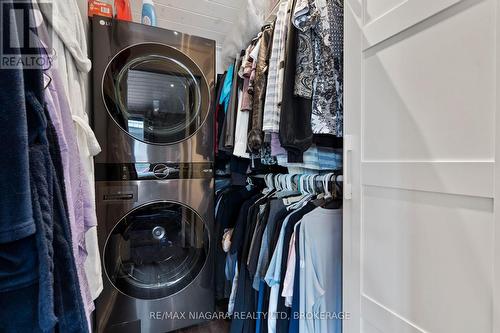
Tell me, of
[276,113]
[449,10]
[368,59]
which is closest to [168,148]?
[276,113]

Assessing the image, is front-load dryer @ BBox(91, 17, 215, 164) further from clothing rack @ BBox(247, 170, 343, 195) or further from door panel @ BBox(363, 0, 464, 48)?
door panel @ BBox(363, 0, 464, 48)

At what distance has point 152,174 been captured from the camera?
1313 mm

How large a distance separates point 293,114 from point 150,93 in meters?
0.86

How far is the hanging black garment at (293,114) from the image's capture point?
95cm

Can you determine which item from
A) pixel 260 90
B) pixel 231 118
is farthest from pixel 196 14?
pixel 260 90

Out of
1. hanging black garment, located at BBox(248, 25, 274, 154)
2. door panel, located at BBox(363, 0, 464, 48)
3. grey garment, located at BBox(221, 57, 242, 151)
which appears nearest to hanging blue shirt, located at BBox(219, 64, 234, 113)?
grey garment, located at BBox(221, 57, 242, 151)

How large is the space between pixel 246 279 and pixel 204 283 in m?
0.36

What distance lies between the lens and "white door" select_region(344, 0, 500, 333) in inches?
19.8

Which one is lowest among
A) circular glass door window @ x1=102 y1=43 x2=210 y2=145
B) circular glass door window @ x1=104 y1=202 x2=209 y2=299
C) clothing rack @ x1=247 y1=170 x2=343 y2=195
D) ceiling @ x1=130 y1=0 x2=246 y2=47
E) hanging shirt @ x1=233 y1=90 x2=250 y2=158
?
circular glass door window @ x1=104 y1=202 x2=209 y2=299

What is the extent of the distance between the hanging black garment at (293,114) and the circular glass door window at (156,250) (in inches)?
31.5

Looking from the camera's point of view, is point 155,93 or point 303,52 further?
point 155,93

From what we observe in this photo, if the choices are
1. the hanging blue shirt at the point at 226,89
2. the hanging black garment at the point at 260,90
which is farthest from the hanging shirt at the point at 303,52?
the hanging blue shirt at the point at 226,89

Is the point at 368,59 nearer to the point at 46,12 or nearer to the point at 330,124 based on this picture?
the point at 330,124

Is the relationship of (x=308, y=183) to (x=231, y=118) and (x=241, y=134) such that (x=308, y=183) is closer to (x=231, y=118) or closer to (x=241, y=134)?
(x=241, y=134)
